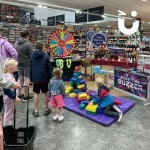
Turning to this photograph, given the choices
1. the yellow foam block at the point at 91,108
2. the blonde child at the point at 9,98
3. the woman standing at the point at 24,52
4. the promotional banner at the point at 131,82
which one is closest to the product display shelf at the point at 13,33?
the woman standing at the point at 24,52

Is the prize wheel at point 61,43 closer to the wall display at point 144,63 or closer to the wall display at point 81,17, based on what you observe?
the wall display at point 144,63

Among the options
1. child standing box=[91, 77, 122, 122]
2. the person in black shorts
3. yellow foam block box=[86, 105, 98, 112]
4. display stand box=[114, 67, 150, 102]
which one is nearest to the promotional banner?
display stand box=[114, 67, 150, 102]

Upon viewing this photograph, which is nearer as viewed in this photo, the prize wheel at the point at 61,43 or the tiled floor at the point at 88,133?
the tiled floor at the point at 88,133

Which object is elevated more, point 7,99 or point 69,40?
point 69,40

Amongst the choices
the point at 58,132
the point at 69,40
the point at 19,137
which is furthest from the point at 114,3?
the point at 19,137

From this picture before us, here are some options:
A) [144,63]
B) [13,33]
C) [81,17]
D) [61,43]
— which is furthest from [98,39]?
[81,17]

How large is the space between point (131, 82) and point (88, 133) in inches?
102

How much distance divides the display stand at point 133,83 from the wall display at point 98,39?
1957 mm

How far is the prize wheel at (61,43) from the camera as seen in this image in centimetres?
721

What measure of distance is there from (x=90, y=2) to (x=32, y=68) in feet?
23.6

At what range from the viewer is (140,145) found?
348 cm

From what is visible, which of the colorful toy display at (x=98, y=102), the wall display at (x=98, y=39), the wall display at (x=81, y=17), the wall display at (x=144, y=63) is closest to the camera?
the colorful toy display at (x=98, y=102)

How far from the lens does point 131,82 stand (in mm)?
6020

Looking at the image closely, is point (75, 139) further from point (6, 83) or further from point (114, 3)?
point (114, 3)
